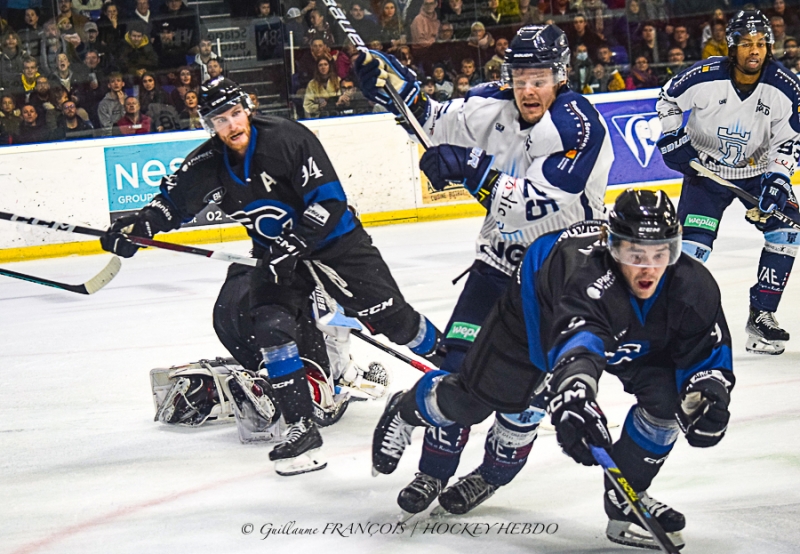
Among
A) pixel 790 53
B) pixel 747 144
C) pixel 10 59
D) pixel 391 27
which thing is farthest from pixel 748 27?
pixel 10 59

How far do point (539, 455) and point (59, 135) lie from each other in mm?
5644

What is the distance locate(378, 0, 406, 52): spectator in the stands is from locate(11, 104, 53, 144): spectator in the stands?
109 inches

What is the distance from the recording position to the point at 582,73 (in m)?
9.07

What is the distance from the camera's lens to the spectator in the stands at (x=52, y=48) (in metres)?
8.29

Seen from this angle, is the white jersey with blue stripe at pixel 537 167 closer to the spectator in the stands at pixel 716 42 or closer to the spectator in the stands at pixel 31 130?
the spectator in the stands at pixel 31 130

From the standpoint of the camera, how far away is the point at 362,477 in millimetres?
3164

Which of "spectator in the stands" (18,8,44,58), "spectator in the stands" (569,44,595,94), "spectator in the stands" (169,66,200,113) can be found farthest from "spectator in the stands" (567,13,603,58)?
"spectator in the stands" (18,8,44,58)

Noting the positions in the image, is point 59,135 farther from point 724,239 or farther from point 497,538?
point 497,538

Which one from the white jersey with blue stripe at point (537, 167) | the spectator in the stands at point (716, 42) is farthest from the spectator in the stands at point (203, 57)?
the white jersey with blue stripe at point (537, 167)

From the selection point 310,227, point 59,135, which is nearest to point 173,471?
point 310,227

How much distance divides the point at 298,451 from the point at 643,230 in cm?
143

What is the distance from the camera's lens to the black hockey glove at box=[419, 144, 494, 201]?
272cm

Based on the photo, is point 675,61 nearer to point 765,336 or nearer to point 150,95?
point 150,95

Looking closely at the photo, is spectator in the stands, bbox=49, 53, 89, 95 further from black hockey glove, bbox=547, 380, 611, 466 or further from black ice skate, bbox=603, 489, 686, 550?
black hockey glove, bbox=547, 380, 611, 466
